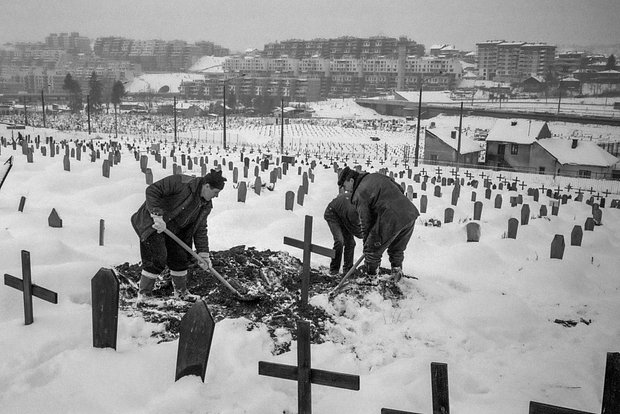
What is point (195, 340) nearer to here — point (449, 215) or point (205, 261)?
point (205, 261)

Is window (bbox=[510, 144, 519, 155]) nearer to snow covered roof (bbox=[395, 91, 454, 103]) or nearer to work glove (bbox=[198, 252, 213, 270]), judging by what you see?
work glove (bbox=[198, 252, 213, 270])

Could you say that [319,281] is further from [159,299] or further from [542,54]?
[542,54]

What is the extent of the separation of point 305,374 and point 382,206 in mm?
3107

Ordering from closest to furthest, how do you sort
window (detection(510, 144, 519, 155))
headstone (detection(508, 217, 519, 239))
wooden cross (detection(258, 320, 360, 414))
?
wooden cross (detection(258, 320, 360, 414)), headstone (detection(508, 217, 519, 239)), window (detection(510, 144, 519, 155))

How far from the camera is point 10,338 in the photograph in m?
4.23

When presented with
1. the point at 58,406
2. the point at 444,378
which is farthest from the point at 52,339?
the point at 444,378

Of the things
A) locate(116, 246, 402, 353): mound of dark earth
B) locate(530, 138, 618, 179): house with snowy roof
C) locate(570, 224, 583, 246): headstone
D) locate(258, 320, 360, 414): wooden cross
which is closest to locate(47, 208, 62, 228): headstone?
locate(116, 246, 402, 353): mound of dark earth

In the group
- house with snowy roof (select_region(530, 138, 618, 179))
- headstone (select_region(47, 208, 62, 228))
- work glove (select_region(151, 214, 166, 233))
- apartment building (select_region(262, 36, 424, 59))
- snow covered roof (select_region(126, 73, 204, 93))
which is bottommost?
house with snowy roof (select_region(530, 138, 618, 179))

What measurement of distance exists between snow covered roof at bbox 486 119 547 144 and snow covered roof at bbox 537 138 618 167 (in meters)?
0.88

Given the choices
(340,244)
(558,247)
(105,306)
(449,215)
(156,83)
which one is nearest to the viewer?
(105,306)

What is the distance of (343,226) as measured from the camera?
7023 mm

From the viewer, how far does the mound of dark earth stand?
5.25 metres

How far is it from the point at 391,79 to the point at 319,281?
402 ft

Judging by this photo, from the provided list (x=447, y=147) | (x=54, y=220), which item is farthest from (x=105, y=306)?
(x=447, y=147)
